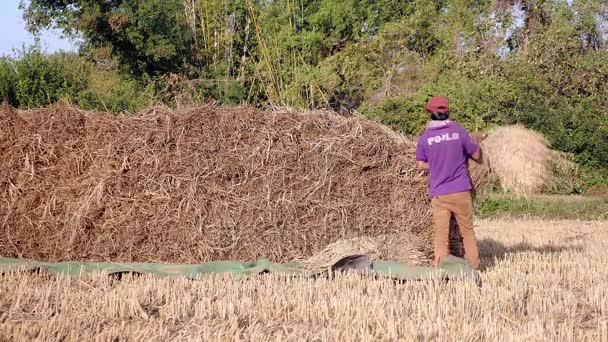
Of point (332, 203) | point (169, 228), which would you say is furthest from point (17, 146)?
point (332, 203)

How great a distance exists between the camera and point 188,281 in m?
6.76

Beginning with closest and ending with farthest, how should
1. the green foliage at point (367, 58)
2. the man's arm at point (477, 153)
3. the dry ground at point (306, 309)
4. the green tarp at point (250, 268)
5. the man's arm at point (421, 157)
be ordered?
the dry ground at point (306, 309), the green tarp at point (250, 268), the man's arm at point (477, 153), the man's arm at point (421, 157), the green foliage at point (367, 58)

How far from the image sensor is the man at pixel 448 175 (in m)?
7.63

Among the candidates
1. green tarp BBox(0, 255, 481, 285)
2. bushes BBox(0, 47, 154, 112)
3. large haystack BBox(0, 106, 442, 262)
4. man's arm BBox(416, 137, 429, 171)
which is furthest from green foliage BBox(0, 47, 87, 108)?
man's arm BBox(416, 137, 429, 171)

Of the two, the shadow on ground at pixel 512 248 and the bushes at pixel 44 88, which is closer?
the shadow on ground at pixel 512 248

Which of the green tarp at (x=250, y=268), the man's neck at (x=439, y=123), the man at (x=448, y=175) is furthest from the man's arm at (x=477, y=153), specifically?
the green tarp at (x=250, y=268)

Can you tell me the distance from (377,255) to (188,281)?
82.6 inches

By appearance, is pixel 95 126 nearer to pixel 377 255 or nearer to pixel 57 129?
pixel 57 129

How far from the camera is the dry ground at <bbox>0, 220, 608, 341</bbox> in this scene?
4816 mm

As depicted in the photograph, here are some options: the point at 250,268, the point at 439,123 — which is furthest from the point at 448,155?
the point at 250,268

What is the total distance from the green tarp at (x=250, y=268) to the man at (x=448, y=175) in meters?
0.45

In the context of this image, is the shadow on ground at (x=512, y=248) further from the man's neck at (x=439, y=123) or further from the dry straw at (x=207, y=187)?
the man's neck at (x=439, y=123)

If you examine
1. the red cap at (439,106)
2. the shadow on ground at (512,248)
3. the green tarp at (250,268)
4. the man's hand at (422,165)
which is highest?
the red cap at (439,106)

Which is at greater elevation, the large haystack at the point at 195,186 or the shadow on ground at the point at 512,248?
the large haystack at the point at 195,186
